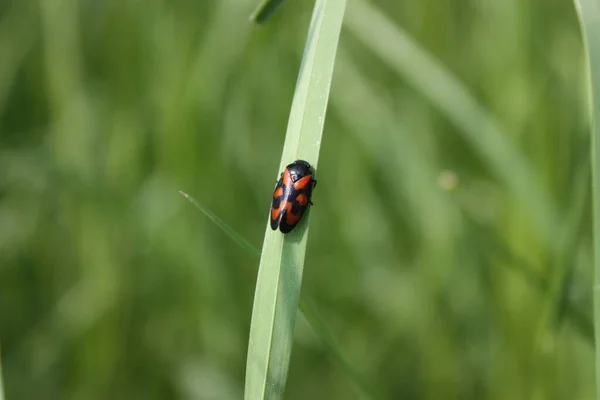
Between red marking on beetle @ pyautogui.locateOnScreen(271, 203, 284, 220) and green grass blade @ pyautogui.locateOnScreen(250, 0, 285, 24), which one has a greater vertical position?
green grass blade @ pyautogui.locateOnScreen(250, 0, 285, 24)

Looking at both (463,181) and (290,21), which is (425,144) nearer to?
(463,181)

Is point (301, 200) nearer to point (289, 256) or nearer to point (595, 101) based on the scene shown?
point (289, 256)

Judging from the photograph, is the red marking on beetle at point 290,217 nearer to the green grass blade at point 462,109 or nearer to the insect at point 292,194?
the insect at point 292,194

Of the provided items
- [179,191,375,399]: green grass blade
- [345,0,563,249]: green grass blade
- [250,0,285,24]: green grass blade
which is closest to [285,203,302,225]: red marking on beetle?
[179,191,375,399]: green grass blade

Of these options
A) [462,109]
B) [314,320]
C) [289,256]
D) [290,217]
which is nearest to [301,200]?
[290,217]

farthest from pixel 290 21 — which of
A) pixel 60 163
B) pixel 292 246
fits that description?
pixel 292 246

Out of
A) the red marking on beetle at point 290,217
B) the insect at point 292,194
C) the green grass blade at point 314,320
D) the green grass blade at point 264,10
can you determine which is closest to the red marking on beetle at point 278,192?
the insect at point 292,194

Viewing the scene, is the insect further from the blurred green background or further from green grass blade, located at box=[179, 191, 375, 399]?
the blurred green background
